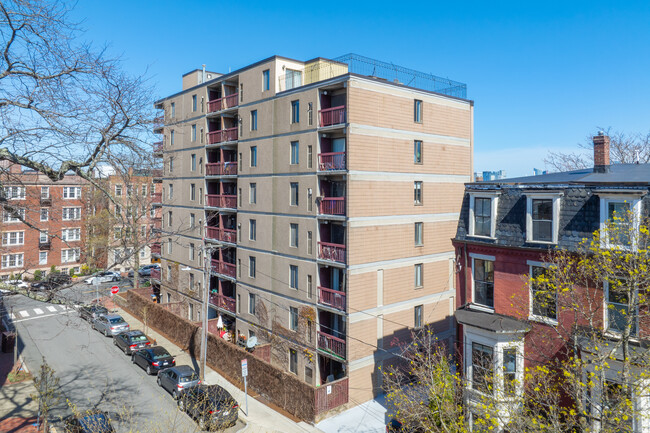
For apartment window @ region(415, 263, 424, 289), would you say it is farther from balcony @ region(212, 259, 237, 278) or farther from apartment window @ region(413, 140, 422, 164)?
balcony @ region(212, 259, 237, 278)

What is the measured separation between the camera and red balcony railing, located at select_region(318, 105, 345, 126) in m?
24.4

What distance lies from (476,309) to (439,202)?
1195 centimetres

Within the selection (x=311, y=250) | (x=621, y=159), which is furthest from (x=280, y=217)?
(x=621, y=159)

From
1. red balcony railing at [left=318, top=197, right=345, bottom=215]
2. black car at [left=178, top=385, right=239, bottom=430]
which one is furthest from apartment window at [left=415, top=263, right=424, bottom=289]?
black car at [left=178, top=385, right=239, bottom=430]

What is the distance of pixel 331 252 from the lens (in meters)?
24.9

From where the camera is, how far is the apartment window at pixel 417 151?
26938 millimetres

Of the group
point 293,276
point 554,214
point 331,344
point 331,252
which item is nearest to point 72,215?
point 331,252

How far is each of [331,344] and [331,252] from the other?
5.33 meters

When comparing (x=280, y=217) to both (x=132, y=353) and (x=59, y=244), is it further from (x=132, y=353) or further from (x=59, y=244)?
(x=59, y=244)

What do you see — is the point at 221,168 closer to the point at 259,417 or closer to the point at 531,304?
the point at 259,417

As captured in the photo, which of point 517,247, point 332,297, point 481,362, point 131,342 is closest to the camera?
point 481,362

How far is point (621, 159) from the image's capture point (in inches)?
1539

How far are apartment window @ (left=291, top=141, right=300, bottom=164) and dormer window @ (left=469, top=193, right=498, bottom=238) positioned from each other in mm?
12194

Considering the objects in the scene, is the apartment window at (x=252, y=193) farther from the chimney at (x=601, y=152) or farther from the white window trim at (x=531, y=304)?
the chimney at (x=601, y=152)
